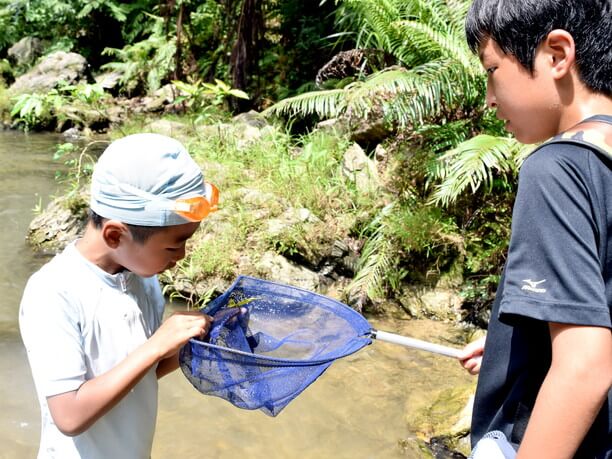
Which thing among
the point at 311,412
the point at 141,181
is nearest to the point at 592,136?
the point at 141,181

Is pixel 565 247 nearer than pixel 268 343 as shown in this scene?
Yes

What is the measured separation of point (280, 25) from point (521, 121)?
34.9 ft

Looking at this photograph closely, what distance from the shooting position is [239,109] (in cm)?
1039

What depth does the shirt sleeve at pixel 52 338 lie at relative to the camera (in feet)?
4.89

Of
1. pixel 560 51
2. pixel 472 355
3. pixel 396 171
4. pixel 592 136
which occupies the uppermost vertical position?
pixel 560 51

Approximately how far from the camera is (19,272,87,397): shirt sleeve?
58.6 inches

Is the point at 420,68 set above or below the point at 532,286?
below

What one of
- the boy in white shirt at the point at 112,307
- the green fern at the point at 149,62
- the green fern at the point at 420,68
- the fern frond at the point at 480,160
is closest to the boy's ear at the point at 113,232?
the boy in white shirt at the point at 112,307

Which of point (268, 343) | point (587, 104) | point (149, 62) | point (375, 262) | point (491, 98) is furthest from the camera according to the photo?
point (149, 62)

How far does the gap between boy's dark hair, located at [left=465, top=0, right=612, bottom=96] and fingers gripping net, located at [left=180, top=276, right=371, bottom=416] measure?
88 cm

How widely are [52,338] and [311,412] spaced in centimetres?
259

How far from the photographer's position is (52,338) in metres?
1.50

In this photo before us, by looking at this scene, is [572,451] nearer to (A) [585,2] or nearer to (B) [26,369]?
(A) [585,2]

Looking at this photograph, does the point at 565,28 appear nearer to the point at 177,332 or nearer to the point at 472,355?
the point at 472,355
